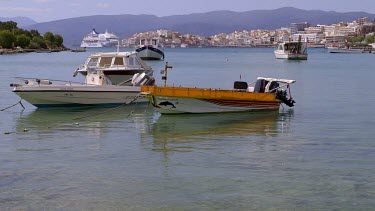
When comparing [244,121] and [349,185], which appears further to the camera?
[244,121]

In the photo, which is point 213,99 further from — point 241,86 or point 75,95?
point 75,95

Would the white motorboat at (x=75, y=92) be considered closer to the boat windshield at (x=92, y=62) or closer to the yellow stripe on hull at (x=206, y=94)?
the boat windshield at (x=92, y=62)

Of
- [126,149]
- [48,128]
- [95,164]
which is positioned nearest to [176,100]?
[48,128]

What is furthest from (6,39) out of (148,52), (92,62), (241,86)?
(241,86)

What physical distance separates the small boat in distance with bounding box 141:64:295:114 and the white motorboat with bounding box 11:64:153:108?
259 cm

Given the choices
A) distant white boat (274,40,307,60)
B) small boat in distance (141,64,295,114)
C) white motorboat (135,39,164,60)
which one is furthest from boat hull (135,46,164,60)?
small boat in distance (141,64,295,114)

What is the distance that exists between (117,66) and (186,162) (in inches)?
702

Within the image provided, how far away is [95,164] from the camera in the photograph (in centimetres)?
1780

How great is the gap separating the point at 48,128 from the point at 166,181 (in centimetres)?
1115

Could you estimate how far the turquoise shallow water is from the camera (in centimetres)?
1400

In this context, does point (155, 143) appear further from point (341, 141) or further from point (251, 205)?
point (251, 205)

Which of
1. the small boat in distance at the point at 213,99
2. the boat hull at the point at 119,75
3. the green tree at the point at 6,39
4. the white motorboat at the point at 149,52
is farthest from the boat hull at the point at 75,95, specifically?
the green tree at the point at 6,39

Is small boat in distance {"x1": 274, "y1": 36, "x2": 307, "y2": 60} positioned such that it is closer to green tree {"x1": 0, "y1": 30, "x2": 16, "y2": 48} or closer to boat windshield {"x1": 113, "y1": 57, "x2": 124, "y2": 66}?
green tree {"x1": 0, "y1": 30, "x2": 16, "y2": 48}

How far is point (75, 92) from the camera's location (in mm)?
31422
